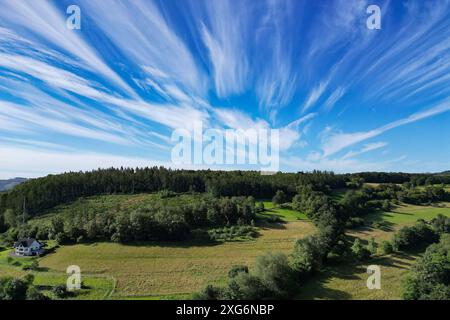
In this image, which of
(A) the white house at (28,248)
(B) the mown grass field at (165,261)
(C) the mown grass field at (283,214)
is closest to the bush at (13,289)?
(B) the mown grass field at (165,261)

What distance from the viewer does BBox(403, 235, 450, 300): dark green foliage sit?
2517 centimetres

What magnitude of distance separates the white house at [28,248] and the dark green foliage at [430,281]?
55014 millimetres

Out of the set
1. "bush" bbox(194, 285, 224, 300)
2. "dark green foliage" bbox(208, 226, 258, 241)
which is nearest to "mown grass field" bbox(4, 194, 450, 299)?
"dark green foliage" bbox(208, 226, 258, 241)

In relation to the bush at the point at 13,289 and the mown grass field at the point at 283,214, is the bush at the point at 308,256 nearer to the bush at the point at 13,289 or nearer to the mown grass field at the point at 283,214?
the mown grass field at the point at 283,214

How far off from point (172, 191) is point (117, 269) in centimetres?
6260

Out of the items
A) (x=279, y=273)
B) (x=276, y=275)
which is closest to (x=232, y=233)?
(x=279, y=273)

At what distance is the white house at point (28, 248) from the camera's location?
158ft

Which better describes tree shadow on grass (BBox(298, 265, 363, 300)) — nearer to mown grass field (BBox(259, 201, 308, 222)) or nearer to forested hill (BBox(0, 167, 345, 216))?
mown grass field (BBox(259, 201, 308, 222))

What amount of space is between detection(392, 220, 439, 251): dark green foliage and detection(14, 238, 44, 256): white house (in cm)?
6038

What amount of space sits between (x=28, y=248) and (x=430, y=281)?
59.1 m
